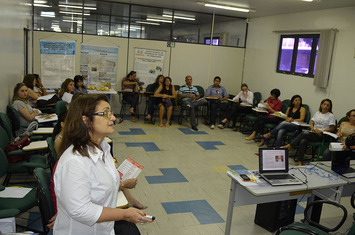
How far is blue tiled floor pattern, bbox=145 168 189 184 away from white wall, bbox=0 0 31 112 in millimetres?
2519

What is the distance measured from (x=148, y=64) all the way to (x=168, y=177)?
16.9ft

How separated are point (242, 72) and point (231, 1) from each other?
3.36m

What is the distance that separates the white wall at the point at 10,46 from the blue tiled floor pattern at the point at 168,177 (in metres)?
2.52

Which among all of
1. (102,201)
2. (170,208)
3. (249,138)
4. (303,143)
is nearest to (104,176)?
(102,201)

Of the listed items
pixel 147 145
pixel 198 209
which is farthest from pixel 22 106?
pixel 198 209

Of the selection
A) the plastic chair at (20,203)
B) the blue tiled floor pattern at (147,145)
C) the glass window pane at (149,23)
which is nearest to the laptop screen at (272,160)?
the plastic chair at (20,203)

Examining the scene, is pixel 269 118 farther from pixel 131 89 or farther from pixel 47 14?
pixel 47 14

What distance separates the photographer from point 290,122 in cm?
694

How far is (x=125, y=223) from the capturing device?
2.42 meters

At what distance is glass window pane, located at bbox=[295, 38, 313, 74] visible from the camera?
8008 mm

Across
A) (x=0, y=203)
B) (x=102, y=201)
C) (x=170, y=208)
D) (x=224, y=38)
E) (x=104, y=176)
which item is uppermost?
(x=224, y=38)

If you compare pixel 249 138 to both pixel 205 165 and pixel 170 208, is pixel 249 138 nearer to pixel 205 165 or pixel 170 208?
pixel 205 165

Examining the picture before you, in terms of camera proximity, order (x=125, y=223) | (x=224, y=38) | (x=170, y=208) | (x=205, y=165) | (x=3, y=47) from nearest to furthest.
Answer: (x=125, y=223), (x=170, y=208), (x=3, y=47), (x=205, y=165), (x=224, y=38)

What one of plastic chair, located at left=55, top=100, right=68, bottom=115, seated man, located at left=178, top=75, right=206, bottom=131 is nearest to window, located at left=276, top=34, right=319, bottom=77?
seated man, located at left=178, top=75, right=206, bottom=131
